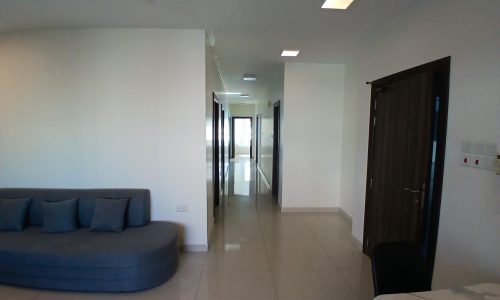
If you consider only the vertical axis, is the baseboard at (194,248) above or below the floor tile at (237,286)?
above

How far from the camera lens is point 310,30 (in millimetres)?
3064

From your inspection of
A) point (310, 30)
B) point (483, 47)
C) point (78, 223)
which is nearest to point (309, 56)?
point (310, 30)

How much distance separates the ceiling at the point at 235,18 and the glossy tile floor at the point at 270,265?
2700mm

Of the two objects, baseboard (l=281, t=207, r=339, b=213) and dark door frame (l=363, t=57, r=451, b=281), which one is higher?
dark door frame (l=363, t=57, r=451, b=281)

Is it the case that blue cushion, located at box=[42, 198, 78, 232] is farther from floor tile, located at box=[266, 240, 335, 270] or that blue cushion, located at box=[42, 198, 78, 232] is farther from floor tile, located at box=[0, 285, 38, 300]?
floor tile, located at box=[266, 240, 335, 270]

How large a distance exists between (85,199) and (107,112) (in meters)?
1.06

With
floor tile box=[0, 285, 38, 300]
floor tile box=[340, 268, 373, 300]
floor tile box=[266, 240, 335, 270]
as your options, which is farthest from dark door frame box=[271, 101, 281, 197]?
floor tile box=[0, 285, 38, 300]

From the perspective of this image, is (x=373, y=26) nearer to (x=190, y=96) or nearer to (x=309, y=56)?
(x=309, y=56)

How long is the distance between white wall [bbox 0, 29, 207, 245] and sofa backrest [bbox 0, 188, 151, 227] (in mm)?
120

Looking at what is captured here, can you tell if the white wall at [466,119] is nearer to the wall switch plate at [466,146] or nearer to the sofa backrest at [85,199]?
the wall switch plate at [466,146]

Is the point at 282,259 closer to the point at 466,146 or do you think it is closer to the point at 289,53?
the point at 466,146

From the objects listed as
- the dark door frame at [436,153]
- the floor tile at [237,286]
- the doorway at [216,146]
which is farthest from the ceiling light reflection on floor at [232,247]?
the dark door frame at [436,153]

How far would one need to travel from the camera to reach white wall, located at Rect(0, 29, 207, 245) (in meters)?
3.15

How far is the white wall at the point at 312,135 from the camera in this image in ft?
15.6
